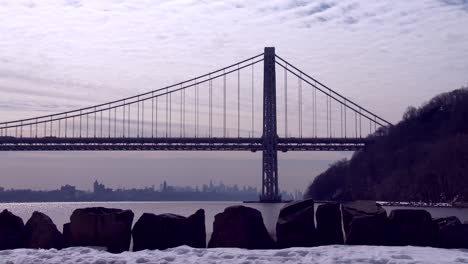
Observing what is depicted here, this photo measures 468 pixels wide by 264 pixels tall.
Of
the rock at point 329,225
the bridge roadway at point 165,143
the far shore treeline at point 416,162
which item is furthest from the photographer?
the bridge roadway at point 165,143

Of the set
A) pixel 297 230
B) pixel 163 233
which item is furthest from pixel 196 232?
pixel 297 230

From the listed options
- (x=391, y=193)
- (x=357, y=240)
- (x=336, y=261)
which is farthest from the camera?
(x=391, y=193)

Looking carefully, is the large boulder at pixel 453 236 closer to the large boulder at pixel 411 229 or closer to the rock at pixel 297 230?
the large boulder at pixel 411 229

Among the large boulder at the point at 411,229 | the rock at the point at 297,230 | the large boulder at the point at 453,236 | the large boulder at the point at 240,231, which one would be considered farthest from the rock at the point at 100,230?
the large boulder at the point at 453,236

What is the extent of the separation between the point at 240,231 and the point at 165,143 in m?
44.1

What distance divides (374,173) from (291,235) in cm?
4831

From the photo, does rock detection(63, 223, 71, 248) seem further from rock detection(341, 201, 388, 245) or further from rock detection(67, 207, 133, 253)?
rock detection(341, 201, 388, 245)

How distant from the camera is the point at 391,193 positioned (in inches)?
2016

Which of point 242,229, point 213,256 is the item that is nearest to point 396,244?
point 242,229

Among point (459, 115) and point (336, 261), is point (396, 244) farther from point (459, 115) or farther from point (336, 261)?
point (459, 115)

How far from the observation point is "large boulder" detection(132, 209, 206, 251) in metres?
10.3

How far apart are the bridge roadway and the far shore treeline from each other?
305 centimetres

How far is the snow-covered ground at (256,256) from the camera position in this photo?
8180 millimetres

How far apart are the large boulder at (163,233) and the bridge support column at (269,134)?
147 feet
